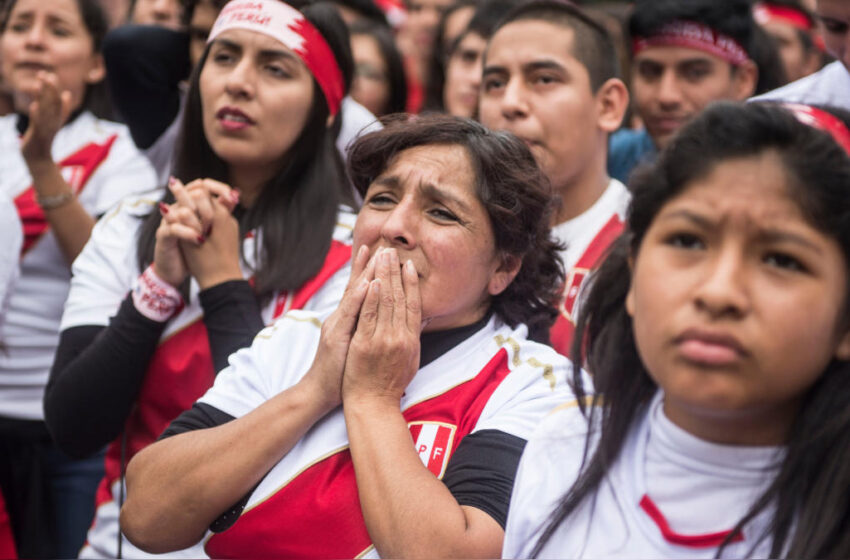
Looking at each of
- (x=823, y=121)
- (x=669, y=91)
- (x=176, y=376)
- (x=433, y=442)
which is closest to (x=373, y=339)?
(x=433, y=442)

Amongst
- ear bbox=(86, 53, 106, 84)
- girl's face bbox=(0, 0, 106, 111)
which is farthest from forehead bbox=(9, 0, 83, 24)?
ear bbox=(86, 53, 106, 84)

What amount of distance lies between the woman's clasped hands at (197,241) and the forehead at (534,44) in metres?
1.26

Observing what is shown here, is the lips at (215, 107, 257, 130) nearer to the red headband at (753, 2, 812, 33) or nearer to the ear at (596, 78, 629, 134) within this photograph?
the ear at (596, 78, 629, 134)

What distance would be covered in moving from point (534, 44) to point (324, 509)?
212cm

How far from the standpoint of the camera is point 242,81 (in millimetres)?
3166

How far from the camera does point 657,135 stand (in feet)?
13.4

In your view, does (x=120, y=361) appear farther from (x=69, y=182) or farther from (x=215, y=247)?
(x=69, y=182)

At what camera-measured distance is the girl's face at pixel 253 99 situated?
10.4 ft

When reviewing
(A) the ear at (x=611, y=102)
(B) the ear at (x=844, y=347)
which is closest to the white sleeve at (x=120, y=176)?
(A) the ear at (x=611, y=102)

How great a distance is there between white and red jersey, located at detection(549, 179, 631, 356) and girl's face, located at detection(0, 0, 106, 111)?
2.04 meters

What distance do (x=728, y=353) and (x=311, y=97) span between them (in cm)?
210

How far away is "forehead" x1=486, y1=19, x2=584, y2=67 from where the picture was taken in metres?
3.64

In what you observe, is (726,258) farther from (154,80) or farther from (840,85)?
(154,80)

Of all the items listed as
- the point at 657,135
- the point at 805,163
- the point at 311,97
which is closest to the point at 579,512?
the point at 805,163
